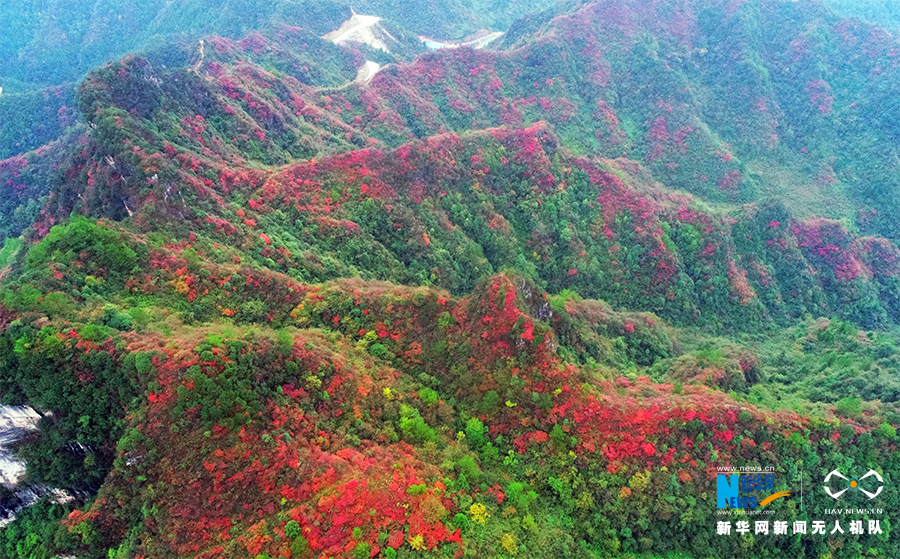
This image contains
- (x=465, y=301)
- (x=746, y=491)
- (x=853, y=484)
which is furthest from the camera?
(x=465, y=301)

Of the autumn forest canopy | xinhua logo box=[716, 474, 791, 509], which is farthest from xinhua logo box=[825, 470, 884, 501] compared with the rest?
xinhua logo box=[716, 474, 791, 509]

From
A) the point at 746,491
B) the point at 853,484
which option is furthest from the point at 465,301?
the point at 853,484

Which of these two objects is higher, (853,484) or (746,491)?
(853,484)

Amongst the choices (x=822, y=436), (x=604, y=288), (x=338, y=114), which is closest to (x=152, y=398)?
(x=822, y=436)

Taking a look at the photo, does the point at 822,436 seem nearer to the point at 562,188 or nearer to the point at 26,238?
the point at 562,188

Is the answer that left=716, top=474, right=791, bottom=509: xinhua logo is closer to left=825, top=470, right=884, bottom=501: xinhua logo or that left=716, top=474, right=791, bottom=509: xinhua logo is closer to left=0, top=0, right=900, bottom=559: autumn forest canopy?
left=0, top=0, right=900, bottom=559: autumn forest canopy

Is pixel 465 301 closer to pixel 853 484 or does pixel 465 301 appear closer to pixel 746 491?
pixel 746 491

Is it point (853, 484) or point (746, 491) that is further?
point (853, 484)
